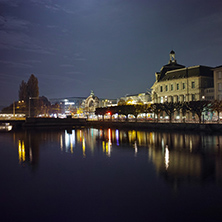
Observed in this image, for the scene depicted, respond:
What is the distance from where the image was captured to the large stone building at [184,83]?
75938 mm

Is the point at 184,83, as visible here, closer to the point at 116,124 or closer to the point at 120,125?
the point at 120,125

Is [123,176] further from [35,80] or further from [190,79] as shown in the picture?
[35,80]

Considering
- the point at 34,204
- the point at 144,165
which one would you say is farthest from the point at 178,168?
the point at 34,204

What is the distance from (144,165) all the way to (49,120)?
76651 millimetres

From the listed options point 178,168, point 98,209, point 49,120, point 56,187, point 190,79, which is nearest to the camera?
point 98,209

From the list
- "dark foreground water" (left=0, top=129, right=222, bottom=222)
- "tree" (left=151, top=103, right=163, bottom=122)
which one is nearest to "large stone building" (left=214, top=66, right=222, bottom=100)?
"tree" (left=151, top=103, right=163, bottom=122)

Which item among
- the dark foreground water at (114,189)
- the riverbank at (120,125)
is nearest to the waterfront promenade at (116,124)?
the riverbank at (120,125)

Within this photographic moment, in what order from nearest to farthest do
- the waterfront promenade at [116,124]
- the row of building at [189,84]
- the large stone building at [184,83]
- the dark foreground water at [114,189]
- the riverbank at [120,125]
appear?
the dark foreground water at [114,189]
the riverbank at [120,125]
the waterfront promenade at [116,124]
the row of building at [189,84]
the large stone building at [184,83]

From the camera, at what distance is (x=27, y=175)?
2025cm

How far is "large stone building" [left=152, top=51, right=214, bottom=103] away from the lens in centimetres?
7594

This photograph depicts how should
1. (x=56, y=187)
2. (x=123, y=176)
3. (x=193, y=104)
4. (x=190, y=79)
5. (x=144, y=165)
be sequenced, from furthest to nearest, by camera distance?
(x=190, y=79), (x=193, y=104), (x=144, y=165), (x=123, y=176), (x=56, y=187)

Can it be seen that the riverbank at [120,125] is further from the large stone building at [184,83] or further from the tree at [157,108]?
the large stone building at [184,83]

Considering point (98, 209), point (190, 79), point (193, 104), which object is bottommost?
point (98, 209)

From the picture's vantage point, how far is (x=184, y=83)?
80.4m
